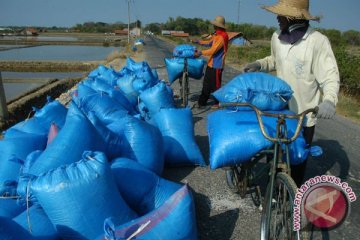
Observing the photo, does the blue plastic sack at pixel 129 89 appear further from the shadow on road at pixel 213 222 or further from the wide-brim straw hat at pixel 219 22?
the shadow on road at pixel 213 222

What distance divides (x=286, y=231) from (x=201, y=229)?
33.7 inches

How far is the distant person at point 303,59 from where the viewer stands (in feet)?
8.43

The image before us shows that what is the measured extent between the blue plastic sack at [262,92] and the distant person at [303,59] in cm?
19

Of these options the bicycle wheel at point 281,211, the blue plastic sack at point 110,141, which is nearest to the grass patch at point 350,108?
the bicycle wheel at point 281,211

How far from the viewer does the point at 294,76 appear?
110 inches

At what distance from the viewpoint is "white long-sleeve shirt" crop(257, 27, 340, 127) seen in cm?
257

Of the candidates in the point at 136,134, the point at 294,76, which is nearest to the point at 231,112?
the point at 294,76

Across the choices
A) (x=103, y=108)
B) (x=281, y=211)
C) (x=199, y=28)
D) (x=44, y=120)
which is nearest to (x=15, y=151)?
(x=44, y=120)

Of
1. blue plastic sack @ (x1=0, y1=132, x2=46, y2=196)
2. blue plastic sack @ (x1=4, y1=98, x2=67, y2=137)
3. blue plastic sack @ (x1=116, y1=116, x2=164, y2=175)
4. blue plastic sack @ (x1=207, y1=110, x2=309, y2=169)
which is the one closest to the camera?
blue plastic sack @ (x1=207, y1=110, x2=309, y2=169)

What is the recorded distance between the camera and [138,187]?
243 cm

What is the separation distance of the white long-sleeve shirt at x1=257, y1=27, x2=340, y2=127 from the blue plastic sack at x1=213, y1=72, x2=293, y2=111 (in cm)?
19

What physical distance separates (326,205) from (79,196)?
4.50 ft

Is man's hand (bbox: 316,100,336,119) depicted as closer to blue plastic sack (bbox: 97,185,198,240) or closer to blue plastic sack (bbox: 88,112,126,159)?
blue plastic sack (bbox: 97,185,198,240)

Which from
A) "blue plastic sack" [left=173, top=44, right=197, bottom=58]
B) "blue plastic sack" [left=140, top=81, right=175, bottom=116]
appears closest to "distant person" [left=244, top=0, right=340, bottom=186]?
"blue plastic sack" [left=140, top=81, right=175, bottom=116]
